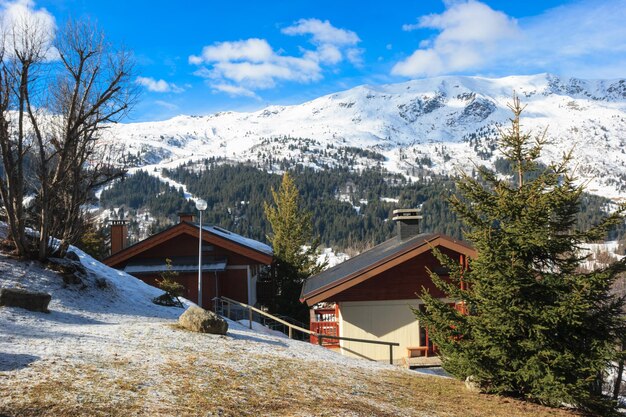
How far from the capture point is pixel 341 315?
20.2 meters

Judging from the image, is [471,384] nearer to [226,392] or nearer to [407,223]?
[226,392]

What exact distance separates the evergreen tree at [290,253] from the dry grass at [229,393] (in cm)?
2110

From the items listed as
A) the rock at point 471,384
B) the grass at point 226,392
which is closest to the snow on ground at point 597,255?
the grass at point 226,392

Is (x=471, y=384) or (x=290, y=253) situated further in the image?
(x=290, y=253)

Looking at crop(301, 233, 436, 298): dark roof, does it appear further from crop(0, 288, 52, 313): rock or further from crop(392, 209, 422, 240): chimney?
crop(0, 288, 52, 313): rock

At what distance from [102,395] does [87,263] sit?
16.0 meters

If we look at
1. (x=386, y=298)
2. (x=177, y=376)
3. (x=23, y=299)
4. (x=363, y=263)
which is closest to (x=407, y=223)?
(x=363, y=263)

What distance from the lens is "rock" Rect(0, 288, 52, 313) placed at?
42.8 feet

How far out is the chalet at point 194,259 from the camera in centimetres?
2691

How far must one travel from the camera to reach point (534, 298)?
10664mm

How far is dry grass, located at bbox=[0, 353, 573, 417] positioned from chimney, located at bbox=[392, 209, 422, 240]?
44.0ft

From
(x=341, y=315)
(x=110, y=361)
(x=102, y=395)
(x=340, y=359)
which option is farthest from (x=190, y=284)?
(x=102, y=395)

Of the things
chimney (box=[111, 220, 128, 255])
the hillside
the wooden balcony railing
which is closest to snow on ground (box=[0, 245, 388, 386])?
the hillside

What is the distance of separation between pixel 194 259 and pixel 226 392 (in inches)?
800
